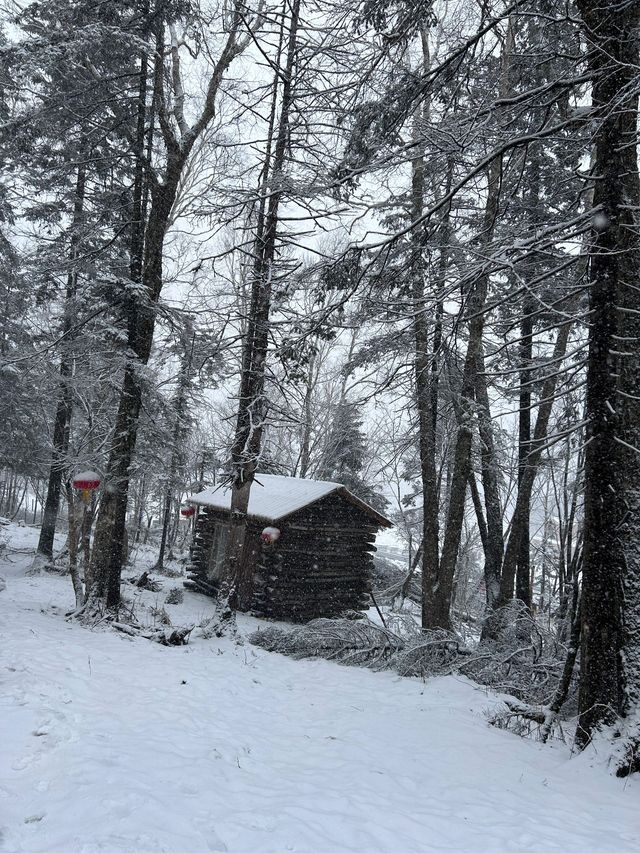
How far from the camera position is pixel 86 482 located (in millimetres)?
9641

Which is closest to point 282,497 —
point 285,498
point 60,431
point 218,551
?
point 285,498

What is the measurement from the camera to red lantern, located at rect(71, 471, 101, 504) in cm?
963

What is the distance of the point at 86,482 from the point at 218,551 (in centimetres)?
858

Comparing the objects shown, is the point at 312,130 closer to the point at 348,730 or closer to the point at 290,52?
the point at 290,52

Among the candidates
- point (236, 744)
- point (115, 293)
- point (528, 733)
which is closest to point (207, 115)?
point (115, 293)

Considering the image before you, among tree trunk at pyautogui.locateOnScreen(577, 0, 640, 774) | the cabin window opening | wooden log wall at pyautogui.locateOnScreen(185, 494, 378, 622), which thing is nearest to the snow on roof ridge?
wooden log wall at pyautogui.locateOnScreen(185, 494, 378, 622)

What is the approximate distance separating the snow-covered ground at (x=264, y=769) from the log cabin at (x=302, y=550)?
21.7 ft

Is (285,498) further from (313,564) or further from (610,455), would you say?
(610,455)

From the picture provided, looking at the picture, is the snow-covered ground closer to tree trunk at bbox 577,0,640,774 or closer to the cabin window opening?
tree trunk at bbox 577,0,640,774

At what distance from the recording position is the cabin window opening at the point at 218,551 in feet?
56.3

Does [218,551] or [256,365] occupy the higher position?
[256,365]

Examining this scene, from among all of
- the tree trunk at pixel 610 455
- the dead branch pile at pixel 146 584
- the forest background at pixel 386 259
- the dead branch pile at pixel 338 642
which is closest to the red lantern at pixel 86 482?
the forest background at pixel 386 259

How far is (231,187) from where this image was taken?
1000cm

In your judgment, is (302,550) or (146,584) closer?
(302,550)
